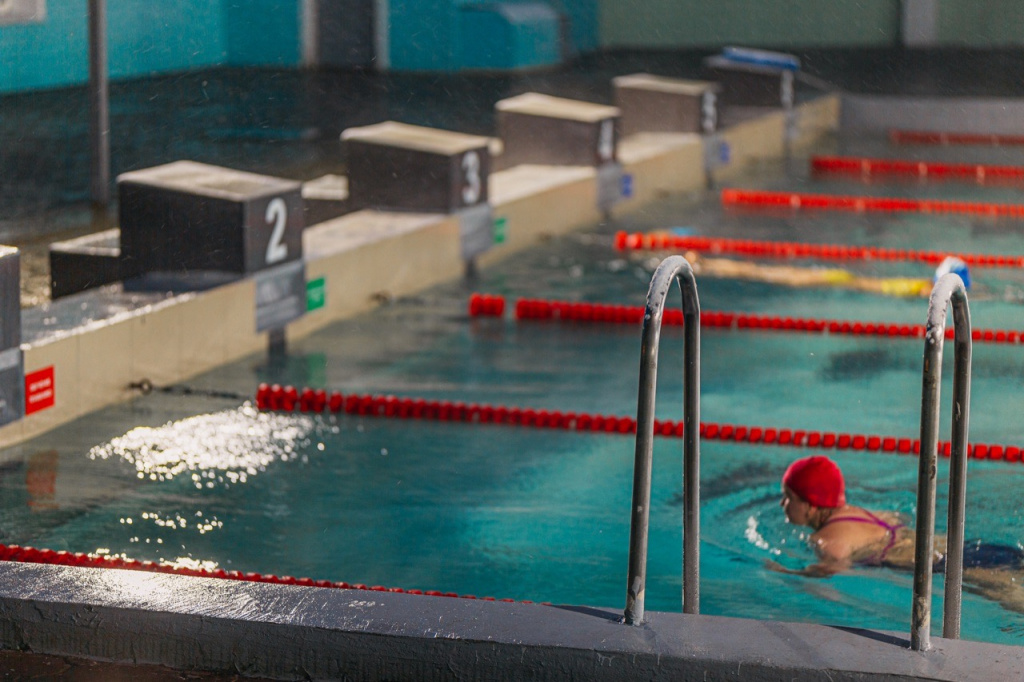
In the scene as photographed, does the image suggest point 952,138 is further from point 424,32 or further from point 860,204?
point 424,32

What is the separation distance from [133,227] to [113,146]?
726 cm

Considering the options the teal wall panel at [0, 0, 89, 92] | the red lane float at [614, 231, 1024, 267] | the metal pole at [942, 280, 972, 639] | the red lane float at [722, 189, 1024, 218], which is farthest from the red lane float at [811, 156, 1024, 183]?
the metal pole at [942, 280, 972, 639]

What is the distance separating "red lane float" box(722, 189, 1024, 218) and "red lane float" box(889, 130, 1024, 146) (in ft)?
14.2

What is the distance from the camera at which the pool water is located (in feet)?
13.2

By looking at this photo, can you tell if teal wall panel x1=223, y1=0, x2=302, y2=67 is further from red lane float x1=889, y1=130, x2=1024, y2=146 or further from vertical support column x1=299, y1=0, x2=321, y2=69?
red lane float x1=889, y1=130, x2=1024, y2=146

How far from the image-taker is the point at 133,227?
5.99 metres

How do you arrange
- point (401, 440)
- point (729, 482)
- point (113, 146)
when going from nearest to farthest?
point (729, 482) → point (401, 440) → point (113, 146)

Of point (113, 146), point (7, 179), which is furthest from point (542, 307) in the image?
point (113, 146)

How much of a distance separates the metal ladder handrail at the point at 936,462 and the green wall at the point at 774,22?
2051cm

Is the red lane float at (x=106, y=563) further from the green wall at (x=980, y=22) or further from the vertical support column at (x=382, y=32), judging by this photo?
the green wall at (x=980, y=22)

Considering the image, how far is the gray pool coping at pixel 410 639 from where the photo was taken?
8.16 ft

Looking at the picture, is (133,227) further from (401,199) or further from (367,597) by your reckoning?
(367,597)

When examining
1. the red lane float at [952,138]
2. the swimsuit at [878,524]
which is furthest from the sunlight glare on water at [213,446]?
the red lane float at [952,138]

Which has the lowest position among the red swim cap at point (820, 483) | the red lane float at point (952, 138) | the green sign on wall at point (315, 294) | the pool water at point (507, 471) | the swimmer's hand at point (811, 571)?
the swimmer's hand at point (811, 571)
